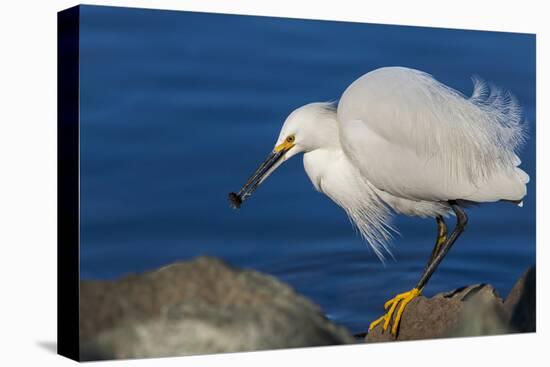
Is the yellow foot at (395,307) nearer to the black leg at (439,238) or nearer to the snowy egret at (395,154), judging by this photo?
the snowy egret at (395,154)

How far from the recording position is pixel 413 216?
6.47 m

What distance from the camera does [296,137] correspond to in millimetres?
6113

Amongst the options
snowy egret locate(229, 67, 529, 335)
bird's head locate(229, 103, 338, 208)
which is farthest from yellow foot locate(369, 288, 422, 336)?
bird's head locate(229, 103, 338, 208)

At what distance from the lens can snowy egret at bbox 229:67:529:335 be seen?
20.0 ft

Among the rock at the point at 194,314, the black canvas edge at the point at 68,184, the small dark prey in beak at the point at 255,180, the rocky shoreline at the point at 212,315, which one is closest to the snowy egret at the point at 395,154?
the small dark prey in beak at the point at 255,180

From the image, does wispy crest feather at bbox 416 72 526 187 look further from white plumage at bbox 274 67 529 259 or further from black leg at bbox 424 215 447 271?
black leg at bbox 424 215 447 271

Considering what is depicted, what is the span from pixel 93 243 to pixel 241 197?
3.03ft

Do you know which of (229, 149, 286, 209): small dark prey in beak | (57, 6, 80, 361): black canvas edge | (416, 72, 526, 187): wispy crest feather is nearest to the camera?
(57, 6, 80, 361): black canvas edge

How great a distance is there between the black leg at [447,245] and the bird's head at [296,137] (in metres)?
0.90

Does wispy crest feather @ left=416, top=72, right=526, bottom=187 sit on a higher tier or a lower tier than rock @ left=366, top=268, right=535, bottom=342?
higher

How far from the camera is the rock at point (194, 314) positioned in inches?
219

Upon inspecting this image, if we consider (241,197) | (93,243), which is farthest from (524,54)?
(93,243)

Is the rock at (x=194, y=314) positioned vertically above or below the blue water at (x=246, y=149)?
below

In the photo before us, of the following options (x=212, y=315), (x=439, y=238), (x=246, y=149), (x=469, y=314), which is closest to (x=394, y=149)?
(x=439, y=238)
